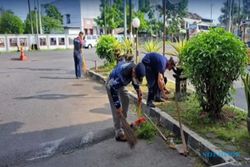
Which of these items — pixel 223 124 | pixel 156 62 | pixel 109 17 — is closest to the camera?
pixel 223 124

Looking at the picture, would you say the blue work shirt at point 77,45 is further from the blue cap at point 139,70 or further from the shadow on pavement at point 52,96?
the blue cap at point 139,70

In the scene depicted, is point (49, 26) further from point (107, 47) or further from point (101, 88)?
point (101, 88)

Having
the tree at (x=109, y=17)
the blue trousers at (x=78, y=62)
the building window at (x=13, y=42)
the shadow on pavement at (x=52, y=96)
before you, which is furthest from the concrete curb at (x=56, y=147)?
the tree at (x=109, y=17)

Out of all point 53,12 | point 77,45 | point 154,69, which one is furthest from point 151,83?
point 53,12

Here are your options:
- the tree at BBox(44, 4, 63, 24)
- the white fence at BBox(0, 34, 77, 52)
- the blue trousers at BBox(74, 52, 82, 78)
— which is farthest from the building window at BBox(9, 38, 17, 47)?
the blue trousers at BBox(74, 52, 82, 78)

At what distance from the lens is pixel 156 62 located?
5793 millimetres

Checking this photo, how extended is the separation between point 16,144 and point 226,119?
343cm

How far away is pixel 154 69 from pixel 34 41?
105 feet

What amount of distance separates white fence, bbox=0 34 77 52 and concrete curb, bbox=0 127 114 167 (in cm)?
3160

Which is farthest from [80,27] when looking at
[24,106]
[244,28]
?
[24,106]

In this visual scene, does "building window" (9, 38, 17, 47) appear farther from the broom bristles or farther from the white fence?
the broom bristles

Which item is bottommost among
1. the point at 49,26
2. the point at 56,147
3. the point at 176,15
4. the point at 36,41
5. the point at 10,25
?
A: the point at 56,147

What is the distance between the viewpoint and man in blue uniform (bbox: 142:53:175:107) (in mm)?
5801

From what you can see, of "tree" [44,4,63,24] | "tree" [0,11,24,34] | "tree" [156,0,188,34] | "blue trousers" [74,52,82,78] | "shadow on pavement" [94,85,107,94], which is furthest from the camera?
"tree" [156,0,188,34]
